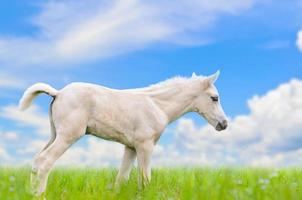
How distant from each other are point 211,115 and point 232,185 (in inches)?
182

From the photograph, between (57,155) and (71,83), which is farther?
(71,83)

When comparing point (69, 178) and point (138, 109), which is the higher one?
point (138, 109)

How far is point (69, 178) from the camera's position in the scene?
9.59m

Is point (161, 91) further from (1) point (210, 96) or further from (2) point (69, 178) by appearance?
(2) point (69, 178)

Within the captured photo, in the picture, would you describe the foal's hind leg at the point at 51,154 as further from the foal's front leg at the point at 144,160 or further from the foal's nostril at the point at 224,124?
the foal's nostril at the point at 224,124

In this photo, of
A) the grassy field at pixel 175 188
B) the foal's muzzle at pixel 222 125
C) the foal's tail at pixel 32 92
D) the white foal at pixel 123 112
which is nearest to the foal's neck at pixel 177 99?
the white foal at pixel 123 112

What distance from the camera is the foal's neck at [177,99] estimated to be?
9719 mm

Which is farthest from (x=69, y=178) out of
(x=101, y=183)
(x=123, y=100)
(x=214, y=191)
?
(x=214, y=191)

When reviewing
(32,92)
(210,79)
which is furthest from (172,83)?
(32,92)

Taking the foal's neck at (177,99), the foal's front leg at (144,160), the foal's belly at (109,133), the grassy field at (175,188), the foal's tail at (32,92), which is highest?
the foal's neck at (177,99)

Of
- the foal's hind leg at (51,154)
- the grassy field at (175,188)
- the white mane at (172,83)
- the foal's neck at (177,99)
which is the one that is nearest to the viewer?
the grassy field at (175,188)

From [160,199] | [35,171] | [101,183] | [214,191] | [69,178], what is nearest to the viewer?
[214,191]

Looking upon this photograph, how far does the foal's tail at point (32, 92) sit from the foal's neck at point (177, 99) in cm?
203

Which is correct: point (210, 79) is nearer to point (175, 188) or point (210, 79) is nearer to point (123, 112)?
point (123, 112)
